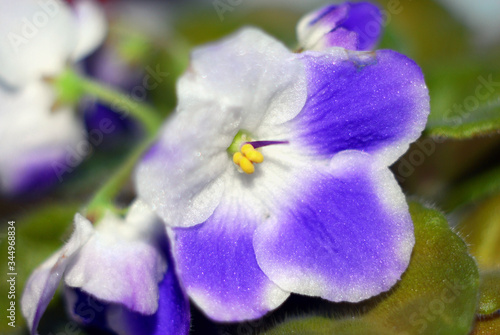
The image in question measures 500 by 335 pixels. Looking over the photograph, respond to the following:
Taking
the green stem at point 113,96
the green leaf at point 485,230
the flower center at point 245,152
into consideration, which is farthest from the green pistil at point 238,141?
the green leaf at point 485,230

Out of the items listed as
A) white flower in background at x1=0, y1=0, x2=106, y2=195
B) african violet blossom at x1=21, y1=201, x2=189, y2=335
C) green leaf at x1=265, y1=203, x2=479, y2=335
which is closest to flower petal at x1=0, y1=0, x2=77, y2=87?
white flower in background at x1=0, y1=0, x2=106, y2=195

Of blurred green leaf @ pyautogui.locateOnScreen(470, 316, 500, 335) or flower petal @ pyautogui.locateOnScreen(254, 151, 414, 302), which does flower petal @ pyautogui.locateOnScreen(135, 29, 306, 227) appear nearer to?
flower petal @ pyautogui.locateOnScreen(254, 151, 414, 302)

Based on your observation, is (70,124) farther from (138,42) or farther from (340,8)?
(340,8)

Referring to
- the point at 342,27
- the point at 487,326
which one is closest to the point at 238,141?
the point at 342,27

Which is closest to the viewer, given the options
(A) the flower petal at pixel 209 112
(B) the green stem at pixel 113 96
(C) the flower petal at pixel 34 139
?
(A) the flower petal at pixel 209 112

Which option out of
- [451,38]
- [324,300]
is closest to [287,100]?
[324,300]

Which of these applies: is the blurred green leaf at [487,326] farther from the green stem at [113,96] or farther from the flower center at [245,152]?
the green stem at [113,96]
